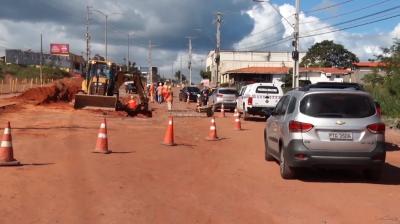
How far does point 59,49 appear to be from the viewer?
15662cm

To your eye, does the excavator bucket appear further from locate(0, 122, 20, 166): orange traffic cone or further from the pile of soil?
locate(0, 122, 20, 166): orange traffic cone

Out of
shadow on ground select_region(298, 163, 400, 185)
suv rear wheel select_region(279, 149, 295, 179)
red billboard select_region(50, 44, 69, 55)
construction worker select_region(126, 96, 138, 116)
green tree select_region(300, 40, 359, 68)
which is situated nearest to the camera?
suv rear wheel select_region(279, 149, 295, 179)

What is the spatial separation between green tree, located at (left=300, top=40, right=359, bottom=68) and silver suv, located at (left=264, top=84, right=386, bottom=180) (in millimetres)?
98041

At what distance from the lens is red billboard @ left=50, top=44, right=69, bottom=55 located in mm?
156000

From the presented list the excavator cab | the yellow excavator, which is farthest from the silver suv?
the excavator cab

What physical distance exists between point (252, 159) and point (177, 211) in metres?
6.58

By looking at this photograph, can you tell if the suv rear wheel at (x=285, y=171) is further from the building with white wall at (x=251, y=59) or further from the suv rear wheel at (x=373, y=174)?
the building with white wall at (x=251, y=59)

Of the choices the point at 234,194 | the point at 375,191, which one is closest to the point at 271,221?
the point at 234,194

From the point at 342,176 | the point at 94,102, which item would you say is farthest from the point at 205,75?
the point at 342,176

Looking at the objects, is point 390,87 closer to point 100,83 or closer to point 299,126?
point 100,83

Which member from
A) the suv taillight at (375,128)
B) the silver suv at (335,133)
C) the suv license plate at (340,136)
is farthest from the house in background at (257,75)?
the suv license plate at (340,136)

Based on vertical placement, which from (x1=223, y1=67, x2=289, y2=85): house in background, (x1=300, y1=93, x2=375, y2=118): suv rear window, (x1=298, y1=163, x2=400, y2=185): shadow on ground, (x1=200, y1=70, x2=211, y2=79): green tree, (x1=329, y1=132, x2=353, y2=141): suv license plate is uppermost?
(x1=200, y1=70, x2=211, y2=79): green tree

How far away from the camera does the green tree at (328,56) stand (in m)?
109

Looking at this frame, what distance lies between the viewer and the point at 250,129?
81.0ft
